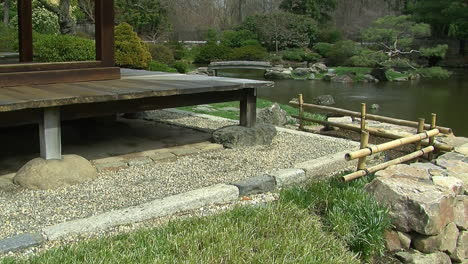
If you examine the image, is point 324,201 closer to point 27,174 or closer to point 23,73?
point 27,174

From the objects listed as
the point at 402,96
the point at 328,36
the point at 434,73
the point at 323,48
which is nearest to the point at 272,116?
the point at 402,96

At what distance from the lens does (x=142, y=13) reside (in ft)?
95.8

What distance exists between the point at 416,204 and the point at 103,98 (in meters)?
2.86

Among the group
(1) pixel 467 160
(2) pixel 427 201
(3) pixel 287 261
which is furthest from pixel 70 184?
(1) pixel 467 160

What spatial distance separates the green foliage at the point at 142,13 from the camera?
1125 inches

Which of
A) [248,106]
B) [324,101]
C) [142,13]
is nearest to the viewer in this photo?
[248,106]

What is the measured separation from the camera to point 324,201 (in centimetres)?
412

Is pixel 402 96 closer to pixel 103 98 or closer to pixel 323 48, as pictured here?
pixel 323 48

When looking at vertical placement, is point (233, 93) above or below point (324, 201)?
above

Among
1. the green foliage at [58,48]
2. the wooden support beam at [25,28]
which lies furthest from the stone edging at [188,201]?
the green foliage at [58,48]

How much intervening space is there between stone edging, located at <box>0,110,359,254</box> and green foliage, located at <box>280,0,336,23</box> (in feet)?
102

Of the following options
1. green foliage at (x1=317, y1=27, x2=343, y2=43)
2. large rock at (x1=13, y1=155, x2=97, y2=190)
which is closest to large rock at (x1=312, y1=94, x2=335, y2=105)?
large rock at (x1=13, y1=155, x2=97, y2=190)

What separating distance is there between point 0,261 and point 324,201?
2.45 meters

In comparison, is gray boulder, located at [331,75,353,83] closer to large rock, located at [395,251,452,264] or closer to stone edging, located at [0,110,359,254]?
stone edging, located at [0,110,359,254]
